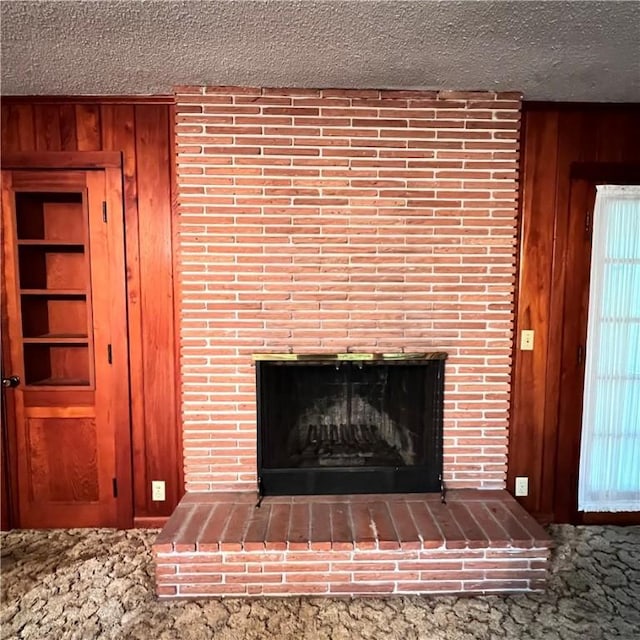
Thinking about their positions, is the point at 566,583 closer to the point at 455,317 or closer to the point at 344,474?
the point at 344,474

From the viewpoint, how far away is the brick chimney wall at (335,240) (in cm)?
212

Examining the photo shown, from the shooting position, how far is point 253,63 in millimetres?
1845

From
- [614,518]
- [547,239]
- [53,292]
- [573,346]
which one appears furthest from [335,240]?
[614,518]

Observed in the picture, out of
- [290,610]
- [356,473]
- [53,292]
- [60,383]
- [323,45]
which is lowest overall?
[290,610]

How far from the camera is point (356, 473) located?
2.20 meters

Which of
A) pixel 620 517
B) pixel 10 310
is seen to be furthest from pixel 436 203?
pixel 10 310

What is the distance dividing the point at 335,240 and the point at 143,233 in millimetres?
1082

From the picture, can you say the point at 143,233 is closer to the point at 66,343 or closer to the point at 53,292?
the point at 53,292

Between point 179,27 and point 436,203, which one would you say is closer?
point 179,27

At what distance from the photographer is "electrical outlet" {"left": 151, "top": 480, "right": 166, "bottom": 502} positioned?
237 centimetres

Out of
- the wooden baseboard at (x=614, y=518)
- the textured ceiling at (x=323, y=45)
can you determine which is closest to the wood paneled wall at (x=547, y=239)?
the textured ceiling at (x=323, y=45)

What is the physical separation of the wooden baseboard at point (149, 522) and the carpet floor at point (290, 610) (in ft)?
0.72

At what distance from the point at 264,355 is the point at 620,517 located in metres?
2.35

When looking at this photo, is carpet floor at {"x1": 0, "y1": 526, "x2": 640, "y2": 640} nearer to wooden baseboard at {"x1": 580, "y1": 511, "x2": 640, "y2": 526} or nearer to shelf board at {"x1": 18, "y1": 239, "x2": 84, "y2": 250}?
wooden baseboard at {"x1": 580, "y1": 511, "x2": 640, "y2": 526}
